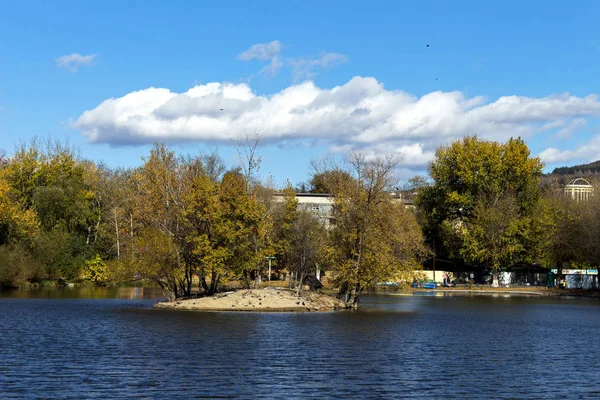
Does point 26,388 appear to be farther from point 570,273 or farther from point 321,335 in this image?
point 570,273

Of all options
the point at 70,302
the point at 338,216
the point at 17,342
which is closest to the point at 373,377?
the point at 17,342

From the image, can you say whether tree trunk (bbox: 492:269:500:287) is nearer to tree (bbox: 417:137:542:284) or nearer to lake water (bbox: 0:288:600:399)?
tree (bbox: 417:137:542:284)

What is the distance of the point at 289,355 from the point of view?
3644 centimetres

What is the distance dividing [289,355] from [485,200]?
8041 centimetres

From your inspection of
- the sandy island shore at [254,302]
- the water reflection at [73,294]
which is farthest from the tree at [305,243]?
the sandy island shore at [254,302]

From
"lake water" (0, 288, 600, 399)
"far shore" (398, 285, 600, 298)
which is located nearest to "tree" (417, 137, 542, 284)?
"far shore" (398, 285, 600, 298)

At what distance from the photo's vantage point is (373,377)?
101 ft

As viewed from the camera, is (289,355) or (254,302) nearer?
(289,355)

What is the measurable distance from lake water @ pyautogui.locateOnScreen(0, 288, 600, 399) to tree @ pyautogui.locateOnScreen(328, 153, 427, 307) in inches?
159

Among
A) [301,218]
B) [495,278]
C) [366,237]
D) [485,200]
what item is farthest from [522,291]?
[366,237]

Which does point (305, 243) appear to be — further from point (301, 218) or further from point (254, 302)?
point (254, 302)

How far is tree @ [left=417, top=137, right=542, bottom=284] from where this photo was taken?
108938mm

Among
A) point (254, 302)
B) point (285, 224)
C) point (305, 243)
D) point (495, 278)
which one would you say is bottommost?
point (254, 302)

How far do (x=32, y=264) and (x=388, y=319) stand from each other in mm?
56765
